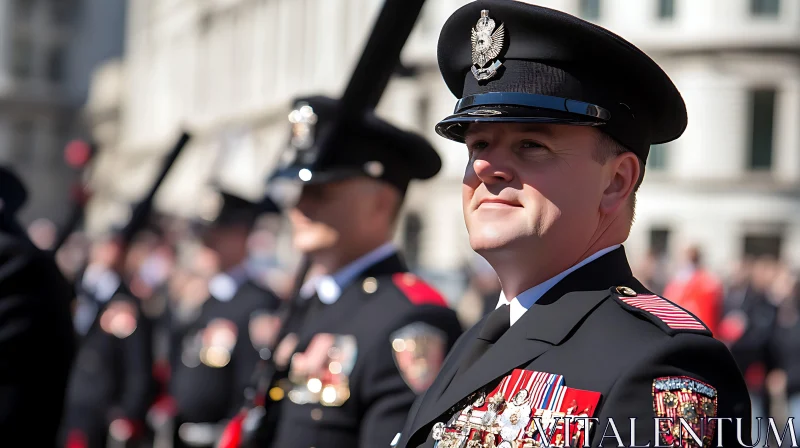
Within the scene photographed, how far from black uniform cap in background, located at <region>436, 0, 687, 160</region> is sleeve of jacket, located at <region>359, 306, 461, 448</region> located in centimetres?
156

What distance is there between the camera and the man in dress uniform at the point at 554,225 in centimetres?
253

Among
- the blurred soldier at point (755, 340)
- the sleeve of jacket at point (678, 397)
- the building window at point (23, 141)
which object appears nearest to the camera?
the sleeve of jacket at point (678, 397)

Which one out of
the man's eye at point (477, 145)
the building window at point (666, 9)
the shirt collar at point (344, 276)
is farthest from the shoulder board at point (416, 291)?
the building window at point (666, 9)

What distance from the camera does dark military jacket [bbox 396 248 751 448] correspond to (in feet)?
7.85

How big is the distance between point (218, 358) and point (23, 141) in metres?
72.8

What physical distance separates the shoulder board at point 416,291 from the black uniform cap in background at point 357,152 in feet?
1.43

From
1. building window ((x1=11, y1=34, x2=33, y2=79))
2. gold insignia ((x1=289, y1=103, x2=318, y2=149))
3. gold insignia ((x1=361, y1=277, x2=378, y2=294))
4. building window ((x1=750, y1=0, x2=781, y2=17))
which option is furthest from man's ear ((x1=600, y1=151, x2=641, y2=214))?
building window ((x1=11, y1=34, x2=33, y2=79))

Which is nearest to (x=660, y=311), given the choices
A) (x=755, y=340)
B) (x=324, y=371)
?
(x=324, y=371)

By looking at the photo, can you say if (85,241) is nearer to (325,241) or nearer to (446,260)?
(325,241)

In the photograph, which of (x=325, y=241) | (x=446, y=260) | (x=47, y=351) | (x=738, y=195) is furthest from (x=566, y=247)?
(x=446, y=260)

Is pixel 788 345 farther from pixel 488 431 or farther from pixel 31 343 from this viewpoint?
pixel 488 431

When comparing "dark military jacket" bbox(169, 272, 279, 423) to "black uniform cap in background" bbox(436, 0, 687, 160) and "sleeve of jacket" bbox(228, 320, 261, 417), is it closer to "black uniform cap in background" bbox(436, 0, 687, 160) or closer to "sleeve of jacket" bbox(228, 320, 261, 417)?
"sleeve of jacket" bbox(228, 320, 261, 417)

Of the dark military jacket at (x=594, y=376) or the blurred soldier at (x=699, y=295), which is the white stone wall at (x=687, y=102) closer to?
the blurred soldier at (x=699, y=295)

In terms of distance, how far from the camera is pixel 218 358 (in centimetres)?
796
